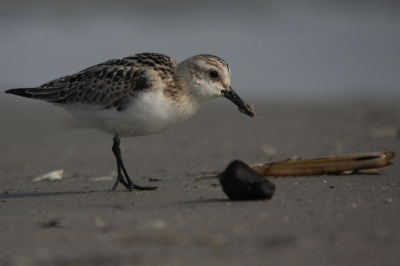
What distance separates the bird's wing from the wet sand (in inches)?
34.9

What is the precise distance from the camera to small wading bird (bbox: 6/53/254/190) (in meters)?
5.83

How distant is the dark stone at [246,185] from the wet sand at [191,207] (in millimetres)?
72

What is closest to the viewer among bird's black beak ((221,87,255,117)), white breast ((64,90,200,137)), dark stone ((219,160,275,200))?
dark stone ((219,160,275,200))

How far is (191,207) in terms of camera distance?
15.2ft

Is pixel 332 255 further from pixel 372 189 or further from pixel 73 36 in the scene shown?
pixel 73 36

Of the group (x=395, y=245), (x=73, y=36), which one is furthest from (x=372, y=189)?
(x=73, y=36)

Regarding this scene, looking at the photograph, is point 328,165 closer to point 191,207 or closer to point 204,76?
point 204,76

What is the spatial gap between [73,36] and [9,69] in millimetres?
1976

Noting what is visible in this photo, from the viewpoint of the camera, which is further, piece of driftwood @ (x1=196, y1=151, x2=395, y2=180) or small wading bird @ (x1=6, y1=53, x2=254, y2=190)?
piece of driftwood @ (x1=196, y1=151, x2=395, y2=180)

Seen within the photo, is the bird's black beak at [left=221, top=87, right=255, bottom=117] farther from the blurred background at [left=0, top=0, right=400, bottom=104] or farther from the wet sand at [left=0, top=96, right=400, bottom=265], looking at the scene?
the blurred background at [left=0, top=0, right=400, bottom=104]

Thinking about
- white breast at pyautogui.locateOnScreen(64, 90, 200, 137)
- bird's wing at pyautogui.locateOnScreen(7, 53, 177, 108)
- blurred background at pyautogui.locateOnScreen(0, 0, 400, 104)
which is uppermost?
bird's wing at pyautogui.locateOnScreen(7, 53, 177, 108)

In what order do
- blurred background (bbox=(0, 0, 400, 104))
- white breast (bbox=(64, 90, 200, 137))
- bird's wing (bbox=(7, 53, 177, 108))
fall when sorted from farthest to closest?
blurred background (bbox=(0, 0, 400, 104)) → bird's wing (bbox=(7, 53, 177, 108)) → white breast (bbox=(64, 90, 200, 137))

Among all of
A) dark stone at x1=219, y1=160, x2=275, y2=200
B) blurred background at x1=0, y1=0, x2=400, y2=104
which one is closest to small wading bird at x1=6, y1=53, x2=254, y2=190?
dark stone at x1=219, y1=160, x2=275, y2=200

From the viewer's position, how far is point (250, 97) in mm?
13414
